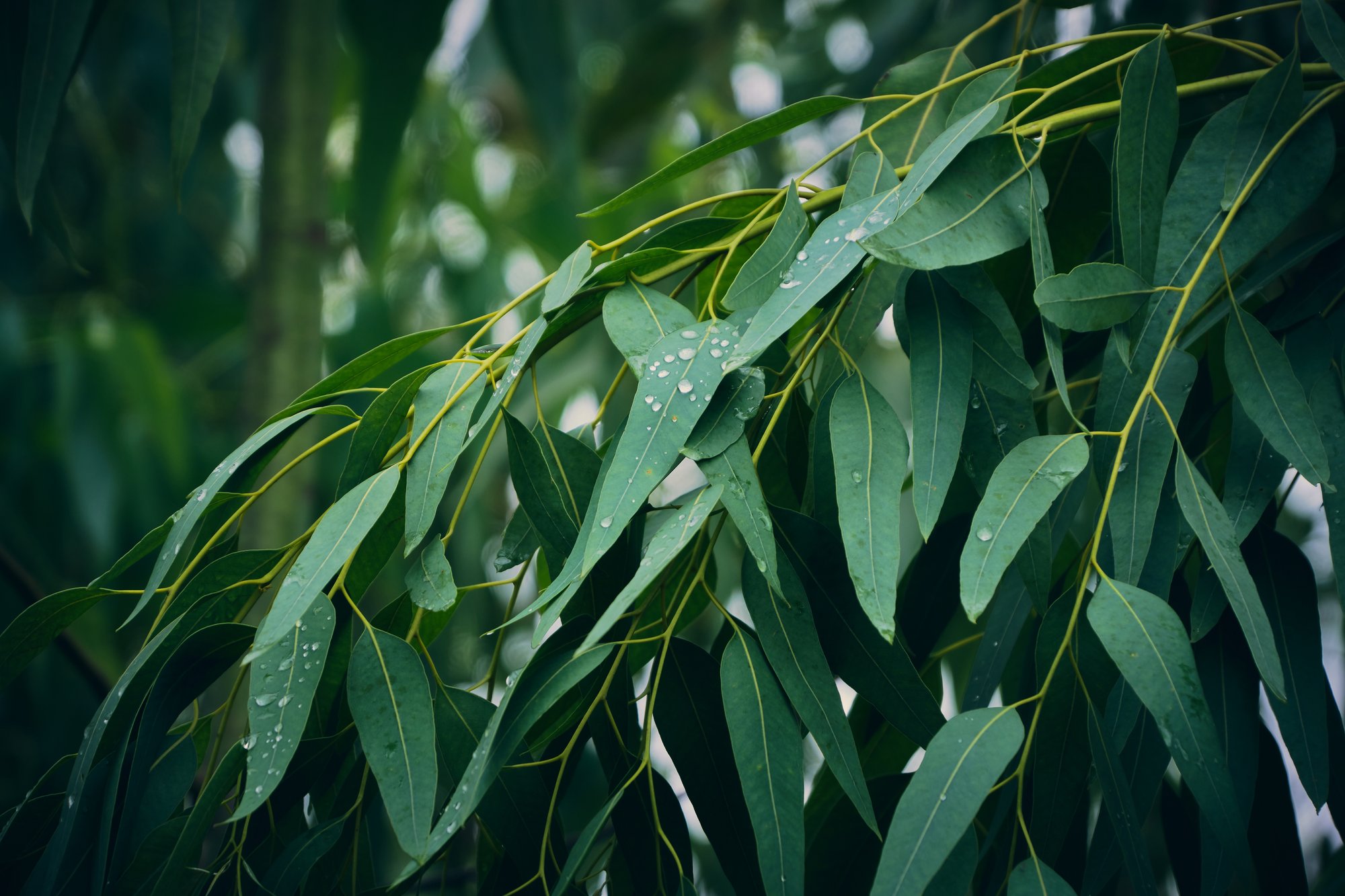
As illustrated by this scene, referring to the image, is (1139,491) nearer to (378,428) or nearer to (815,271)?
(815,271)

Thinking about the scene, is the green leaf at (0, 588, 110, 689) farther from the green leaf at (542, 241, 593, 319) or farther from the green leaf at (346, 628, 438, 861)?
the green leaf at (542, 241, 593, 319)

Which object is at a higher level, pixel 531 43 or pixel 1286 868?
pixel 531 43

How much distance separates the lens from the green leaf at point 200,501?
1.63ft

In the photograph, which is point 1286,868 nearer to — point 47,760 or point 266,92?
point 266,92

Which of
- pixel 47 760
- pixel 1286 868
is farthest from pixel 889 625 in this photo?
pixel 47 760

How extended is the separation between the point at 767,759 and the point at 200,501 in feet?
1.06

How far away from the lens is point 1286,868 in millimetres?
576

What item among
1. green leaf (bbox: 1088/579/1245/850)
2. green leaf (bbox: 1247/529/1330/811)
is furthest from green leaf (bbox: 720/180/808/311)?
green leaf (bbox: 1247/529/1330/811)

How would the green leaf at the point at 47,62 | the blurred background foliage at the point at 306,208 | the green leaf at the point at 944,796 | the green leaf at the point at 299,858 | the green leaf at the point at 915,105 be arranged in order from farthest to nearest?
the blurred background foliage at the point at 306,208, the green leaf at the point at 47,62, the green leaf at the point at 915,105, the green leaf at the point at 299,858, the green leaf at the point at 944,796

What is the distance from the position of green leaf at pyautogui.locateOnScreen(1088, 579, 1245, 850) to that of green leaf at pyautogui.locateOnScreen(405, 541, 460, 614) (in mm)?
295

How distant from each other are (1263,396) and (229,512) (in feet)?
1.92

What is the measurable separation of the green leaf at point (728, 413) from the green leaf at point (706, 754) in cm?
12

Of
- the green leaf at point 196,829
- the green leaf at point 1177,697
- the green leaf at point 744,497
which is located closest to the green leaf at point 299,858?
the green leaf at point 196,829

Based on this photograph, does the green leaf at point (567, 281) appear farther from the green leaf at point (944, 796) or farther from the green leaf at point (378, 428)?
the green leaf at point (944, 796)
